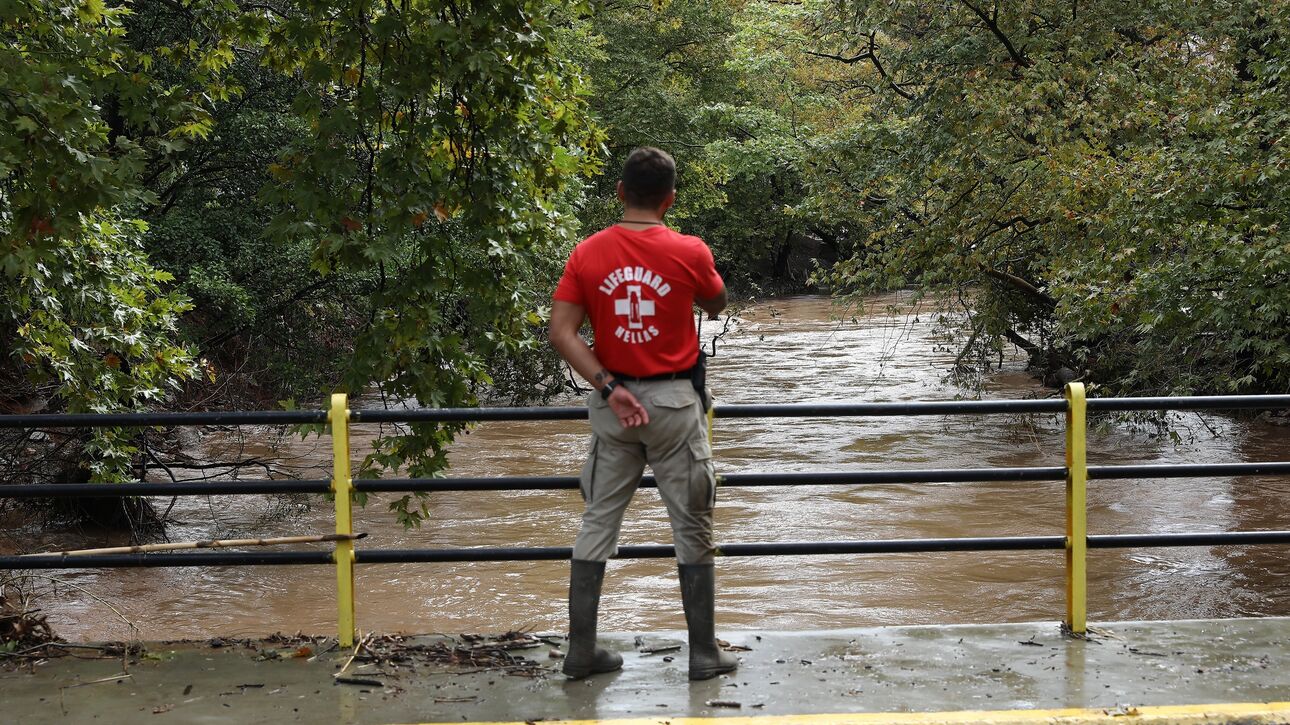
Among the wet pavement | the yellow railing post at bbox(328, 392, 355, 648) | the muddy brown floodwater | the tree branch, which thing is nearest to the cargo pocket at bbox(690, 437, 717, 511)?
the wet pavement

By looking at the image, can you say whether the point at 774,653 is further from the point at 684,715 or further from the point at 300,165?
the point at 300,165

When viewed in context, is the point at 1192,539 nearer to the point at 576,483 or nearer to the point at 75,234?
the point at 576,483

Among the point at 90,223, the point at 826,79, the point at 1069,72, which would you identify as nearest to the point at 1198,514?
the point at 1069,72

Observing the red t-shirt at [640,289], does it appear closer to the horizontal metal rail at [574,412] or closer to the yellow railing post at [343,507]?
the horizontal metal rail at [574,412]

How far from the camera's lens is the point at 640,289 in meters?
4.35

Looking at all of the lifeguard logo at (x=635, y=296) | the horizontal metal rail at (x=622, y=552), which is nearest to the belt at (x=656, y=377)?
the lifeguard logo at (x=635, y=296)

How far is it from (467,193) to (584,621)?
327 centimetres

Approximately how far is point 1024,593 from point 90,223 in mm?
8492

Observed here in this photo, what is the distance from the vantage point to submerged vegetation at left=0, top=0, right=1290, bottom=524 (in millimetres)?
6844

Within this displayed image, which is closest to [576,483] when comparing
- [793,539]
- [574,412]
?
[574,412]

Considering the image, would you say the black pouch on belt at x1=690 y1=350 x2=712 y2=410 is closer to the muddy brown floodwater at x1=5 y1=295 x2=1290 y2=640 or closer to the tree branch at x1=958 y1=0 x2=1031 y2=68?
the muddy brown floodwater at x1=5 y1=295 x2=1290 y2=640

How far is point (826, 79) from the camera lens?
36938mm

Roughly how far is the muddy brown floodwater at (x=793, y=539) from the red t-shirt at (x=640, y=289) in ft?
19.1

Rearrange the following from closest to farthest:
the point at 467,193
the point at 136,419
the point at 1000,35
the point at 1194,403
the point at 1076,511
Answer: the point at 136,419 < the point at 1076,511 < the point at 1194,403 < the point at 467,193 < the point at 1000,35
